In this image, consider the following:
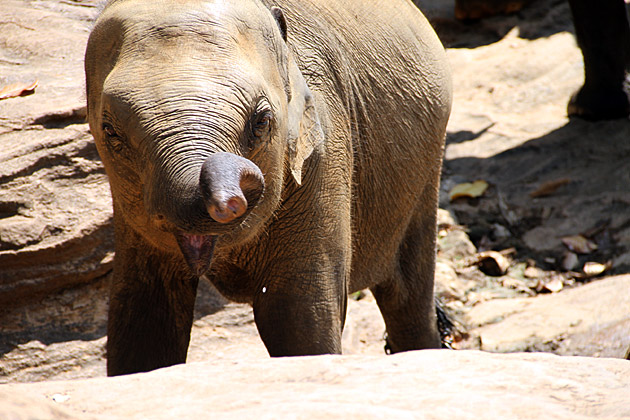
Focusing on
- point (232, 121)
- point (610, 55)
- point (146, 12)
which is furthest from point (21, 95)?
point (610, 55)

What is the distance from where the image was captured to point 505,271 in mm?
7027

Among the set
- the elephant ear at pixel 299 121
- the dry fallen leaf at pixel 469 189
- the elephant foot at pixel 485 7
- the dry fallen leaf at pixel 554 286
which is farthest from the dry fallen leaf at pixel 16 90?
the elephant foot at pixel 485 7

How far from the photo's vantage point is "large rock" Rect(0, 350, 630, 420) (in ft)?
6.95

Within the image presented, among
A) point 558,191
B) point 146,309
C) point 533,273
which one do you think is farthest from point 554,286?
point 146,309

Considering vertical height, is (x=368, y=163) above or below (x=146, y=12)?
below

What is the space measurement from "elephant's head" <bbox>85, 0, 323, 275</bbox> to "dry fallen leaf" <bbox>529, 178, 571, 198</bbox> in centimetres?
505

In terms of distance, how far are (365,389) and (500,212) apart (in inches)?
222

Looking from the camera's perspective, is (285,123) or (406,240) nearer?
(285,123)

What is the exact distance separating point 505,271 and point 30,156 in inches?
148

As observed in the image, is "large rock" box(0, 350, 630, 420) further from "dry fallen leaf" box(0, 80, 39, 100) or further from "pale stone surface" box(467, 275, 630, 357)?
"dry fallen leaf" box(0, 80, 39, 100)

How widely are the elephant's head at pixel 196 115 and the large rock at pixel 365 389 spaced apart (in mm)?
439

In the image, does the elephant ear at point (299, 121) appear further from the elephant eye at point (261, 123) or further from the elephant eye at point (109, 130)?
the elephant eye at point (109, 130)

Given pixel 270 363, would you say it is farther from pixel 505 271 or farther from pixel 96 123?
pixel 505 271

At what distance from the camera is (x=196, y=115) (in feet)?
8.39
